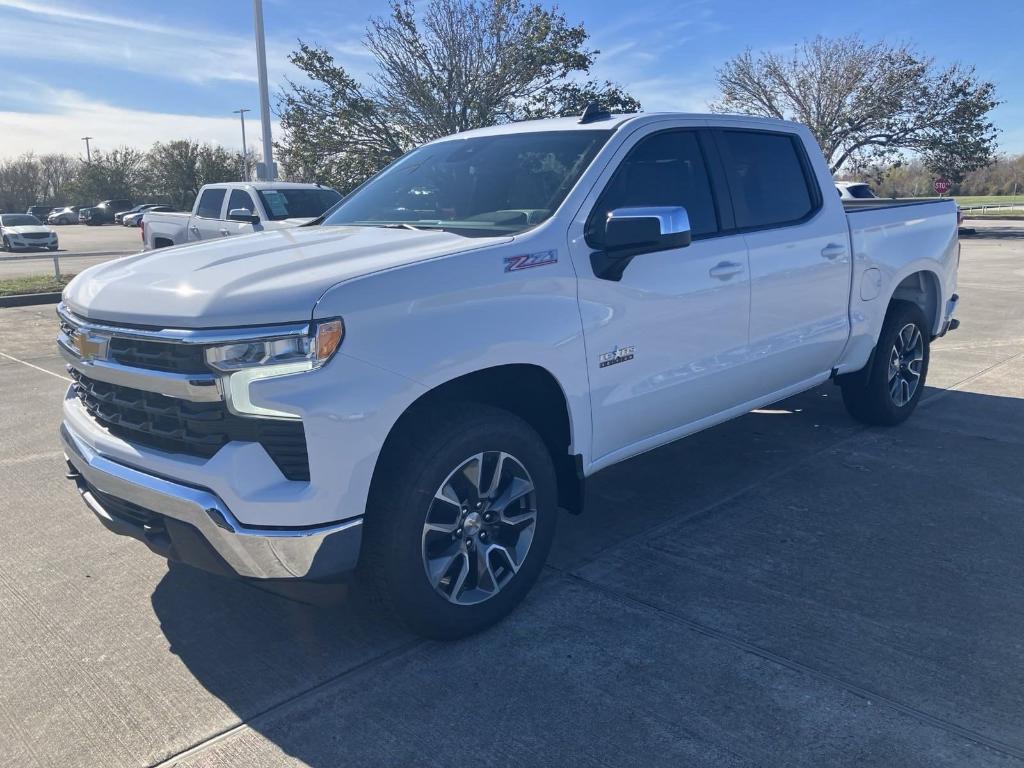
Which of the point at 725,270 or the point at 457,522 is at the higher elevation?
the point at 725,270

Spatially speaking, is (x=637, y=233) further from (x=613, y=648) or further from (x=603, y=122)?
(x=613, y=648)

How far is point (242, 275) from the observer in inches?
117

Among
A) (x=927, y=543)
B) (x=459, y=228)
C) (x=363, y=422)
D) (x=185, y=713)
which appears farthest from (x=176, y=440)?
(x=927, y=543)

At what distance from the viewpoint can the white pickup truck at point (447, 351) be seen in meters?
2.75

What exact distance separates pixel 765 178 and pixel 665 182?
961 mm

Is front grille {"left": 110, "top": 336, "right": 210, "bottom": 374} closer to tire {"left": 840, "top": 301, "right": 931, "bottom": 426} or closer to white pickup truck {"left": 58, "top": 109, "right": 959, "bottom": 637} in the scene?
white pickup truck {"left": 58, "top": 109, "right": 959, "bottom": 637}

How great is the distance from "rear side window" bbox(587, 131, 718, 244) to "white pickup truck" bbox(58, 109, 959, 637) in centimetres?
1

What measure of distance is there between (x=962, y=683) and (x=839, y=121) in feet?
121

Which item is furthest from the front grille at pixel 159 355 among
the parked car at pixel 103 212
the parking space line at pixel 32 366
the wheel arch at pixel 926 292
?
the parked car at pixel 103 212

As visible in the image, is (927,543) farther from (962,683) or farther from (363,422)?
(363,422)

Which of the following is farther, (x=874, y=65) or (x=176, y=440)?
(x=874, y=65)

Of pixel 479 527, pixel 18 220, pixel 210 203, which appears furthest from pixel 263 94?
pixel 18 220

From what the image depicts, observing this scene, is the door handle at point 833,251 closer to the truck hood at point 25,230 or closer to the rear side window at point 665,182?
the rear side window at point 665,182

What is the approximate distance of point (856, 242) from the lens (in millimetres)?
5242
